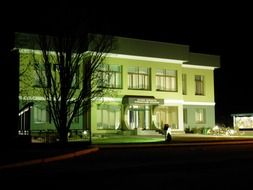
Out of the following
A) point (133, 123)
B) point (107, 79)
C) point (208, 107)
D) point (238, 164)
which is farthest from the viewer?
point (208, 107)

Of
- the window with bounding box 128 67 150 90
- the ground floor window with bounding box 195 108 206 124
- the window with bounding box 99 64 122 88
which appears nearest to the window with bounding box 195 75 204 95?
the ground floor window with bounding box 195 108 206 124

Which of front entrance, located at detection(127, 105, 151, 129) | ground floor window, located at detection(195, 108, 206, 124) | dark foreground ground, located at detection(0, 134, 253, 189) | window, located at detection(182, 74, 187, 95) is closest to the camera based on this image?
dark foreground ground, located at detection(0, 134, 253, 189)

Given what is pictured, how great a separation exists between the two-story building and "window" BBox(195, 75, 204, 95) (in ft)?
1.73

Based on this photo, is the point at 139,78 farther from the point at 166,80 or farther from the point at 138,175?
the point at 138,175

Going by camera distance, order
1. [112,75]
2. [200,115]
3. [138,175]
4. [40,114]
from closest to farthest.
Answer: [138,175] → [40,114] → [112,75] → [200,115]

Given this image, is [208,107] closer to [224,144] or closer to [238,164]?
[224,144]

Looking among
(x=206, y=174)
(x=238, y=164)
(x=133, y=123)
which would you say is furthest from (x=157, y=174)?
(x=133, y=123)

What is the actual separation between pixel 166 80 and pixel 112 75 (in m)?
6.27

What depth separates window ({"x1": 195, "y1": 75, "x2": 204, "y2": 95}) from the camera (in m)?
45.8

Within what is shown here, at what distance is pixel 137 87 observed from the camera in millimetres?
39812

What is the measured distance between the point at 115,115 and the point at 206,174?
2574cm

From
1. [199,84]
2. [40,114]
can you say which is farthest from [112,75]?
[199,84]

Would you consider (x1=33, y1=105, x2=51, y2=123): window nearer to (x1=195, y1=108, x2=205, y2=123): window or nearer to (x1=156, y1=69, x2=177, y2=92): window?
(x1=156, y1=69, x2=177, y2=92): window

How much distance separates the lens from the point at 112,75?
38156 millimetres
